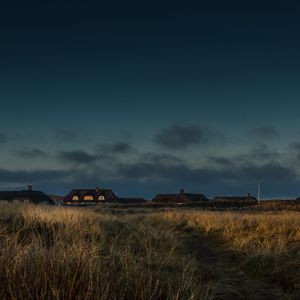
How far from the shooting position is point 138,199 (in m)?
108

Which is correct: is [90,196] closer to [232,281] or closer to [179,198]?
[179,198]

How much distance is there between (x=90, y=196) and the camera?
333 ft

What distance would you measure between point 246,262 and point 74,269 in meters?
6.09

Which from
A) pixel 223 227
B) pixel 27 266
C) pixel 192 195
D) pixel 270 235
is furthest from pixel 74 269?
pixel 192 195

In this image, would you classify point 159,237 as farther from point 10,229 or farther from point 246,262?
point 10,229

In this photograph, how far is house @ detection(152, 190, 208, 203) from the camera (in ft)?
327

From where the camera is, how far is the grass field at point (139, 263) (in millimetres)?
4328

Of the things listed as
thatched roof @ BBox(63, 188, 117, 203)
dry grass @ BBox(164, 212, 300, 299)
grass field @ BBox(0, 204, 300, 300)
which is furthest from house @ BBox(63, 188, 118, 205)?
dry grass @ BBox(164, 212, 300, 299)

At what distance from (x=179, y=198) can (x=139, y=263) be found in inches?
3738

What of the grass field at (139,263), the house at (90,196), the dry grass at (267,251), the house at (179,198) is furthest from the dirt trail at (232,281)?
the house at (90,196)

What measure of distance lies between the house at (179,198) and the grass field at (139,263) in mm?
82505

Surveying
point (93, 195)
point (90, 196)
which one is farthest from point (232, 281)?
point (90, 196)

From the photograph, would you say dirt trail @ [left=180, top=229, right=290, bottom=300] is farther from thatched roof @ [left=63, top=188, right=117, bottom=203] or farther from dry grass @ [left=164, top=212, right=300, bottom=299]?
thatched roof @ [left=63, top=188, right=117, bottom=203]

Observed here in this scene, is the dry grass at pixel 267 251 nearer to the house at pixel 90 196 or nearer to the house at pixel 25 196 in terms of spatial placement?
the house at pixel 25 196
